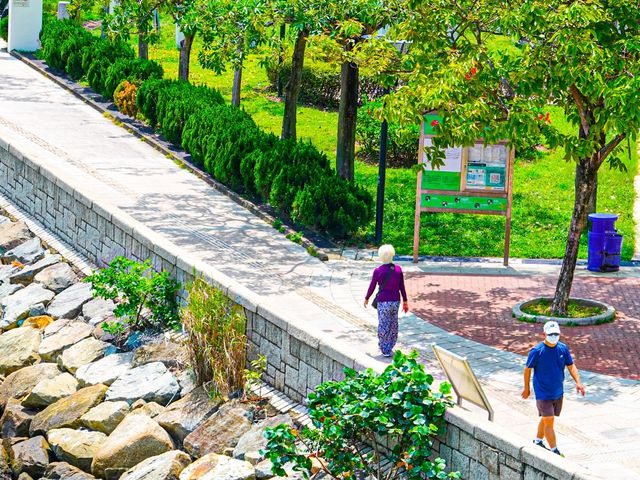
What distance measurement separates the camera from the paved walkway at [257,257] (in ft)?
43.9

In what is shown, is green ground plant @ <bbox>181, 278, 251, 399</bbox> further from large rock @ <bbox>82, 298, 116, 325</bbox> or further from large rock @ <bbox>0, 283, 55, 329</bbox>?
large rock @ <bbox>0, 283, 55, 329</bbox>

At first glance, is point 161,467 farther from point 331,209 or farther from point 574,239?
point 331,209

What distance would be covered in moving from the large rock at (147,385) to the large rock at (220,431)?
3.80ft

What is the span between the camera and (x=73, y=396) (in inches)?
646

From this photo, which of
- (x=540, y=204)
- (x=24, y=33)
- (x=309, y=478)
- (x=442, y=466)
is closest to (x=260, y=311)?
(x=309, y=478)

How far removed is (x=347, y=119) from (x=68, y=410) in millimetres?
8619

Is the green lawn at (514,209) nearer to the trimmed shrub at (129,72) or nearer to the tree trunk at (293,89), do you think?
the tree trunk at (293,89)

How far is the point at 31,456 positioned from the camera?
15336mm

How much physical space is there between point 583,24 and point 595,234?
193 inches

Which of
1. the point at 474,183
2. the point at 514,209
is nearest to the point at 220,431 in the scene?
the point at 474,183

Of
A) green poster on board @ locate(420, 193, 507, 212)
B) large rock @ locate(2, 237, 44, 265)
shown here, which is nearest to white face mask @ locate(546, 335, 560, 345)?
green poster on board @ locate(420, 193, 507, 212)

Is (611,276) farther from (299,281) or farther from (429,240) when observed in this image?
(299,281)

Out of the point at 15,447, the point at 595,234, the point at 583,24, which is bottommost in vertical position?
the point at 15,447

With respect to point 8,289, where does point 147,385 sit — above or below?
below
